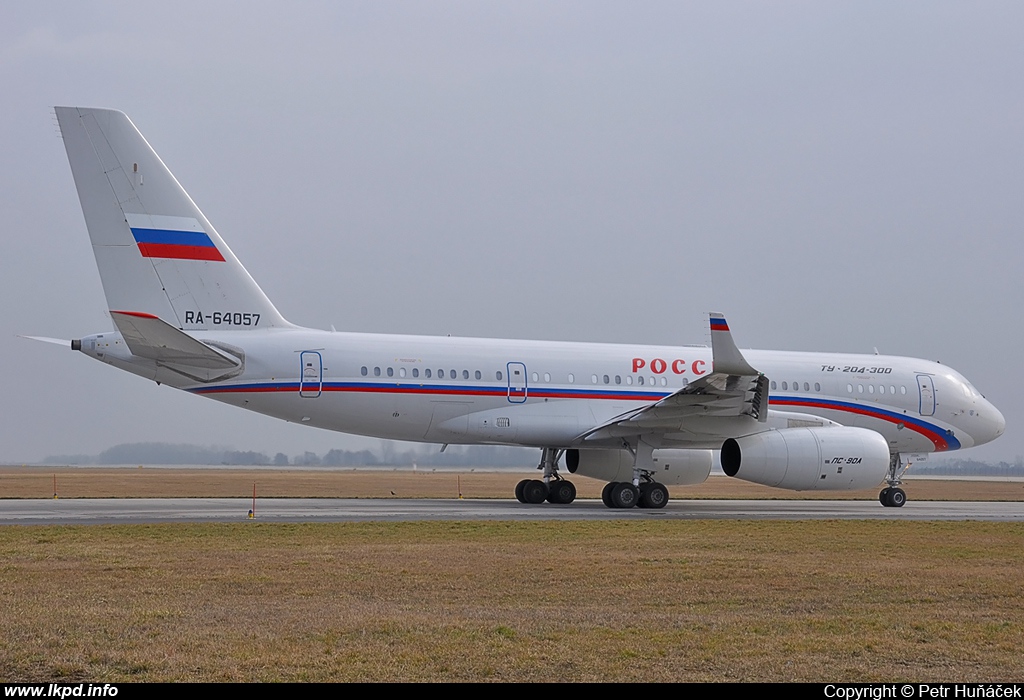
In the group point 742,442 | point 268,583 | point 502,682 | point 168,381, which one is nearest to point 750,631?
point 502,682

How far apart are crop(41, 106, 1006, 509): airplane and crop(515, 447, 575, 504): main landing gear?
0.04 m

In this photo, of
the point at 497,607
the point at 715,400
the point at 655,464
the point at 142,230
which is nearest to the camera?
the point at 497,607

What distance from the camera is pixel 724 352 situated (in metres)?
20.6

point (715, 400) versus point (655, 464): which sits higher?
point (715, 400)

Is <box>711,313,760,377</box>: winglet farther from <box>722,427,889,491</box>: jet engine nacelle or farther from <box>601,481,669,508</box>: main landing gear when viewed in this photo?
<box>601,481,669,508</box>: main landing gear

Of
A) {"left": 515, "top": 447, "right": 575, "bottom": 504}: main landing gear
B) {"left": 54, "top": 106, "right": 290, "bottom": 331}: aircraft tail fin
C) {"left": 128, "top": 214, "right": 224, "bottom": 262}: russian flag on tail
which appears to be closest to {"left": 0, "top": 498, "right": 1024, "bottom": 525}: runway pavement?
{"left": 515, "top": 447, "right": 575, "bottom": 504}: main landing gear

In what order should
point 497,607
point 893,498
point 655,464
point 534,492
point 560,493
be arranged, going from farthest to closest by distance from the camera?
point 893,498 < point 560,493 < point 534,492 < point 655,464 < point 497,607

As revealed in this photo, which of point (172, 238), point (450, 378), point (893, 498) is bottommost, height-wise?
point (893, 498)

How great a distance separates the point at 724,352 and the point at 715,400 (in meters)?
1.84

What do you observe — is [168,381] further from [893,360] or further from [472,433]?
[893,360]

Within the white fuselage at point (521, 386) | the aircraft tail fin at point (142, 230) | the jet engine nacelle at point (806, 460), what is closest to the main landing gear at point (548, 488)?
the white fuselage at point (521, 386)

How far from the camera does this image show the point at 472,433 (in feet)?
76.9

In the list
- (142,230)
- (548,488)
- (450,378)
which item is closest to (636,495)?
(548,488)

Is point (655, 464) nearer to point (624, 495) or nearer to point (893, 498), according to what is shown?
point (624, 495)
